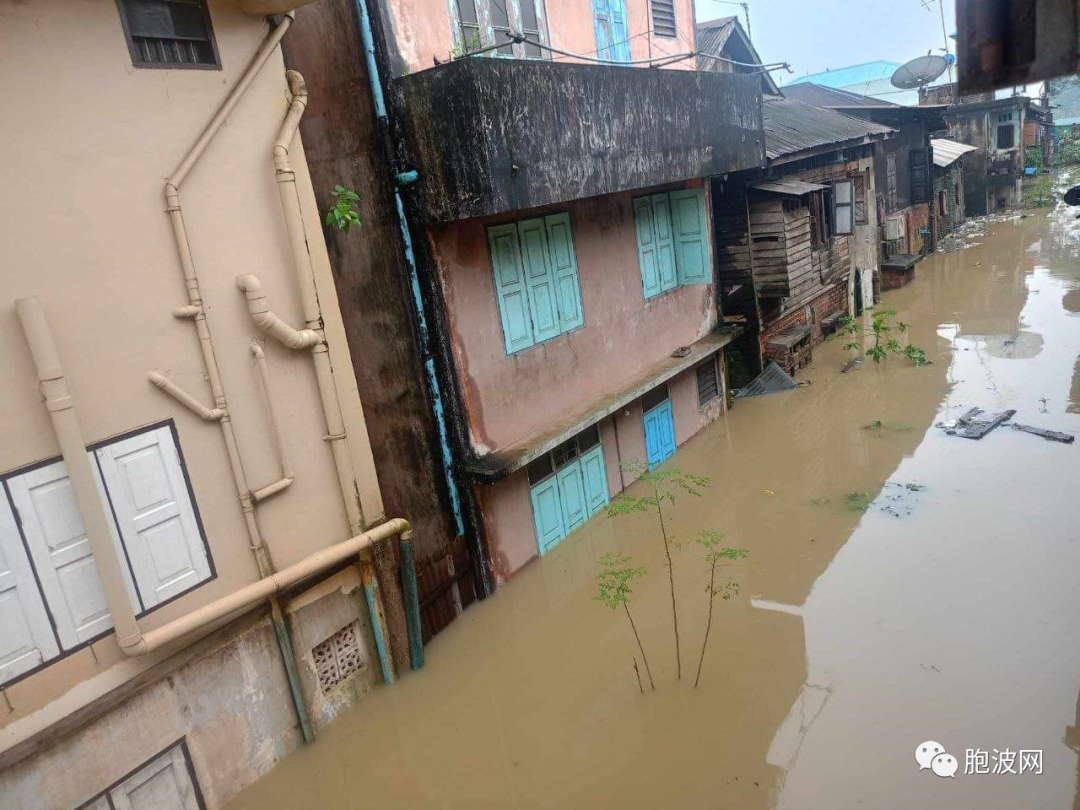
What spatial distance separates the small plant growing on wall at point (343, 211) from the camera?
6.20 m

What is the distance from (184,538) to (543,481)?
4.33 metres

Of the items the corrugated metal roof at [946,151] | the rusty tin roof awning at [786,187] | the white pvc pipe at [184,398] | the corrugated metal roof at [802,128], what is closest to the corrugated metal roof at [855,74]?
the corrugated metal roof at [946,151]

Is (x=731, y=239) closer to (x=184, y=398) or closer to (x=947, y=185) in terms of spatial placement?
(x=184, y=398)

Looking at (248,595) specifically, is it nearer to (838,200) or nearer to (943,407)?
(943,407)

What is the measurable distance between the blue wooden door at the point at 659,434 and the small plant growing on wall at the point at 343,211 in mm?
5543

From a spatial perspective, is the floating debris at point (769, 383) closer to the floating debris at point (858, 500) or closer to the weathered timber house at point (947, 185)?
the floating debris at point (858, 500)

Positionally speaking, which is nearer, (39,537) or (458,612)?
(39,537)

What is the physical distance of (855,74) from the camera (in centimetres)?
5953

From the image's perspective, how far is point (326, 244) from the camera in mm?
6336

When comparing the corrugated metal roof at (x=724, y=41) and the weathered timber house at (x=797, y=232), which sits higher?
the corrugated metal roof at (x=724, y=41)

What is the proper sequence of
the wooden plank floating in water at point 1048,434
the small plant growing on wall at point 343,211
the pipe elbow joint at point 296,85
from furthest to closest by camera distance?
the wooden plank floating in water at point 1048,434, the small plant growing on wall at point 343,211, the pipe elbow joint at point 296,85

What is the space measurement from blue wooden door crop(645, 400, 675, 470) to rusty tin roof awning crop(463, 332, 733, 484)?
1.92 feet

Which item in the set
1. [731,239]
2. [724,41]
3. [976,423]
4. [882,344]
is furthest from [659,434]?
[724,41]

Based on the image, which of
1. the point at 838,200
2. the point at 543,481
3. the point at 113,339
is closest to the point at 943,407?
the point at 838,200
